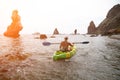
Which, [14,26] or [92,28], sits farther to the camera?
[92,28]

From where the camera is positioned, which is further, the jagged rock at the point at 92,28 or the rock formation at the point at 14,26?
the jagged rock at the point at 92,28

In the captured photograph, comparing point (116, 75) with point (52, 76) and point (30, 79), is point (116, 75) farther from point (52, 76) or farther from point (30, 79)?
point (30, 79)

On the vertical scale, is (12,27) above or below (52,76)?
above

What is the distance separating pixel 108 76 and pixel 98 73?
101 cm

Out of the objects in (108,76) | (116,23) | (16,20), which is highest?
(16,20)

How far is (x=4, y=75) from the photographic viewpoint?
11.7 metres

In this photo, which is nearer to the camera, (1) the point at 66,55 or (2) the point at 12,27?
(1) the point at 66,55

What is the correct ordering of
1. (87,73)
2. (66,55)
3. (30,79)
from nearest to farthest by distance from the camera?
1. (30,79)
2. (87,73)
3. (66,55)

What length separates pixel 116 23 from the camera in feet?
332

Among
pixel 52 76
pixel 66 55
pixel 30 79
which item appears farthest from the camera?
pixel 66 55

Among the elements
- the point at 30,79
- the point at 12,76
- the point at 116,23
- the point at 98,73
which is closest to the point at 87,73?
the point at 98,73

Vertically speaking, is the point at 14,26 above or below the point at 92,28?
above

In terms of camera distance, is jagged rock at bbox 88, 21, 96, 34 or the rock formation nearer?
the rock formation

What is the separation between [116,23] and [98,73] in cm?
A: 9698
